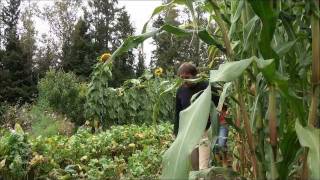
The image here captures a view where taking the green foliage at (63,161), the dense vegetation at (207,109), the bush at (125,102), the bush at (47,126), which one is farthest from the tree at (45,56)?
the green foliage at (63,161)

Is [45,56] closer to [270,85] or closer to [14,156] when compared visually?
[14,156]

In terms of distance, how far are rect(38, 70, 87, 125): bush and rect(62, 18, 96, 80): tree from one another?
1275cm

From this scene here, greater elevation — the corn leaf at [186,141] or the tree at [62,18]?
the tree at [62,18]

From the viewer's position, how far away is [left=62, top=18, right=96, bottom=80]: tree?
30.0 meters

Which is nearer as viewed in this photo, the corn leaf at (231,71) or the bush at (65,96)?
the corn leaf at (231,71)

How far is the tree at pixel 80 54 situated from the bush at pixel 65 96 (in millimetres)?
12750

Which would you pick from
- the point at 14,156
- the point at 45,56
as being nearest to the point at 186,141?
the point at 14,156

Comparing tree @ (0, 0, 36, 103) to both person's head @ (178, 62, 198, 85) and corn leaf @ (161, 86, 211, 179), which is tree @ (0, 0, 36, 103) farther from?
corn leaf @ (161, 86, 211, 179)

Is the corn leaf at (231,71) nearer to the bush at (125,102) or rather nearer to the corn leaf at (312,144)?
the corn leaf at (312,144)

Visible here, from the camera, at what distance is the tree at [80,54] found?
30016 millimetres

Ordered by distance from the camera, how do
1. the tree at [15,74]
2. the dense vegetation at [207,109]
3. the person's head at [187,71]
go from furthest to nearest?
the tree at [15,74] → the person's head at [187,71] → the dense vegetation at [207,109]

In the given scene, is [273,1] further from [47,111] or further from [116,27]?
[116,27]

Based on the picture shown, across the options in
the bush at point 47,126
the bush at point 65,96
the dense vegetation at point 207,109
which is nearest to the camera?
the dense vegetation at point 207,109

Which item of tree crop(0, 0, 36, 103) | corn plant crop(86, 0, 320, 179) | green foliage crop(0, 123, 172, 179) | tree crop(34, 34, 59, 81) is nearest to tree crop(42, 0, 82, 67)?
tree crop(34, 34, 59, 81)
